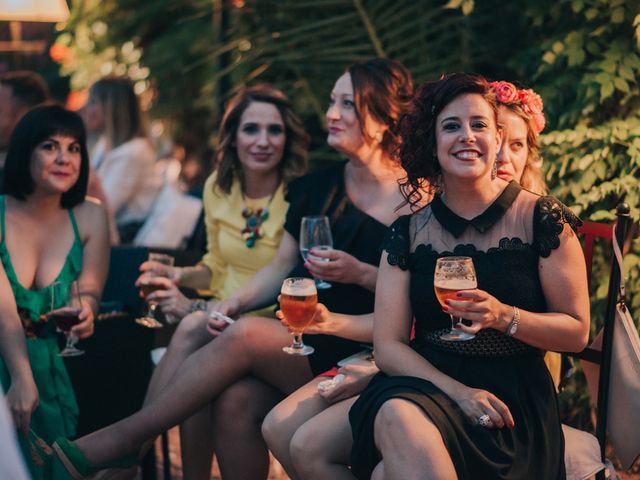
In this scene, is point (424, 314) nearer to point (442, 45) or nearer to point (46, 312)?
point (46, 312)

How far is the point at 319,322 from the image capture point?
3285mm

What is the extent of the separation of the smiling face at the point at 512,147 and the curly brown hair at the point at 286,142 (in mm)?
1167

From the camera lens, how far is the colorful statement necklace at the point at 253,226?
4137 millimetres

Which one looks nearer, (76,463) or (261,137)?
(76,463)

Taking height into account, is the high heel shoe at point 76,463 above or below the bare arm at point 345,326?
below

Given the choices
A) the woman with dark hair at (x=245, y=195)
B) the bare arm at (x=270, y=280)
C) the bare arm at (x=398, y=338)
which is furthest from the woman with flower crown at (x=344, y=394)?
the woman with dark hair at (x=245, y=195)

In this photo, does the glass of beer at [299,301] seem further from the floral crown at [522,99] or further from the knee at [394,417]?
the floral crown at [522,99]

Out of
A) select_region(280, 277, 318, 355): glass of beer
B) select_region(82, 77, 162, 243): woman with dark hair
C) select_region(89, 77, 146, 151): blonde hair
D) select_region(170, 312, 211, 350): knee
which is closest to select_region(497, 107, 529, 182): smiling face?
select_region(280, 277, 318, 355): glass of beer

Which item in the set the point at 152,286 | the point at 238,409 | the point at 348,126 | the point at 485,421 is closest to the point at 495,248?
the point at 485,421

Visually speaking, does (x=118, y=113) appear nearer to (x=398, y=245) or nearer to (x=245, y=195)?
(x=245, y=195)

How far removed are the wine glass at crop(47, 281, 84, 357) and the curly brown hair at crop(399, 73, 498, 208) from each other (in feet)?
4.37

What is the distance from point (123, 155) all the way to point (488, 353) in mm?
3982

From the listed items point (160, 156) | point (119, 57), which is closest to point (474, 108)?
point (119, 57)

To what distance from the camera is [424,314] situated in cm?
299
